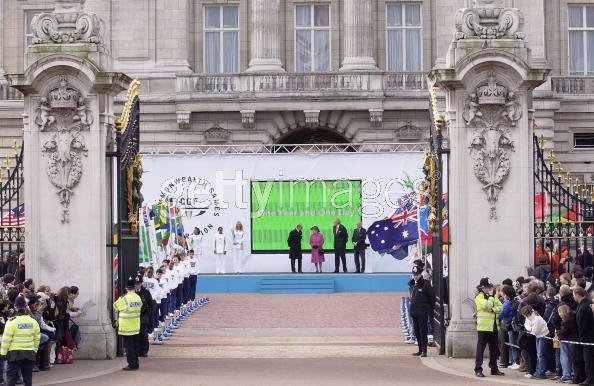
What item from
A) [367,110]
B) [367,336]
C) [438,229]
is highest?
[367,110]

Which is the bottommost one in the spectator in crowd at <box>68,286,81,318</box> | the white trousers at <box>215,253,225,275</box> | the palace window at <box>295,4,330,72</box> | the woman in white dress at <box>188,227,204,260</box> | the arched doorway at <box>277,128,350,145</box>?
the spectator in crowd at <box>68,286,81,318</box>

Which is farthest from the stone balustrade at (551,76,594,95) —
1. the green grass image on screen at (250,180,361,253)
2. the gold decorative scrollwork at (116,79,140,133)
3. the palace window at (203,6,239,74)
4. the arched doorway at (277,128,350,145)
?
the gold decorative scrollwork at (116,79,140,133)

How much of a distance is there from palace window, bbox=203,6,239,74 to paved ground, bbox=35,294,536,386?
19383 millimetres

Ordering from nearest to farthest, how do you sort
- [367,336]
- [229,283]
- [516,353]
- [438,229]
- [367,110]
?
[516,353] → [438,229] → [367,336] → [229,283] → [367,110]

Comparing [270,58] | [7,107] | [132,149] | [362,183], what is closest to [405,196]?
[362,183]

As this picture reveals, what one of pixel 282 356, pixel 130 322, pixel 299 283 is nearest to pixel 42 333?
pixel 130 322

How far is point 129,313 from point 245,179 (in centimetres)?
2371

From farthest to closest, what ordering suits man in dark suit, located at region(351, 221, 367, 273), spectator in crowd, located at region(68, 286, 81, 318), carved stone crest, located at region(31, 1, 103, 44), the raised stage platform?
1. man in dark suit, located at region(351, 221, 367, 273)
2. the raised stage platform
3. carved stone crest, located at region(31, 1, 103, 44)
4. spectator in crowd, located at region(68, 286, 81, 318)

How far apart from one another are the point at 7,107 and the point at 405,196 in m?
16.1

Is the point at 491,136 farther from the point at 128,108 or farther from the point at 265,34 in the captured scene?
the point at 265,34

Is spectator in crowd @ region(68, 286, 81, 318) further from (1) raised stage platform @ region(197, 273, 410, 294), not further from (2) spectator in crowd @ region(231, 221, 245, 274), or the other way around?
(2) spectator in crowd @ region(231, 221, 245, 274)

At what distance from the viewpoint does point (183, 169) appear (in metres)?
47.8

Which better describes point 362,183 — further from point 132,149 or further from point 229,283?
point 132,149

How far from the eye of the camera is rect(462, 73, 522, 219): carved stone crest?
2539 centimetres
